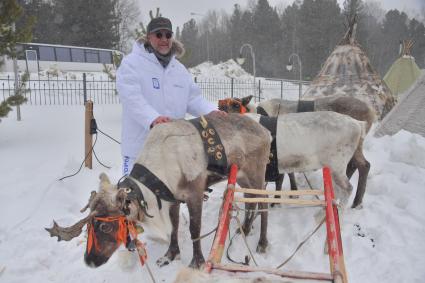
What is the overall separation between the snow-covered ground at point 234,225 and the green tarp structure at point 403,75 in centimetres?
1055

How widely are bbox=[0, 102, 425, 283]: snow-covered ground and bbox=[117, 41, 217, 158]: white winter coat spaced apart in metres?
1.16

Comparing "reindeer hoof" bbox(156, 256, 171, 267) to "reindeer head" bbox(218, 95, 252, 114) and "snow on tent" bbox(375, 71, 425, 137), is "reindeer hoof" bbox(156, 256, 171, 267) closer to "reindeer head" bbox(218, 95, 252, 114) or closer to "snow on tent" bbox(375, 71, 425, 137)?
"reindeer head" bbox(218, 95, 252, 114)

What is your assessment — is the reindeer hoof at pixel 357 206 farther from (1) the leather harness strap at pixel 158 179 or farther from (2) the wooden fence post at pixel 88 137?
(2) the wooden fence post at pixel 88 137

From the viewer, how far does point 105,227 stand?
2650 mm

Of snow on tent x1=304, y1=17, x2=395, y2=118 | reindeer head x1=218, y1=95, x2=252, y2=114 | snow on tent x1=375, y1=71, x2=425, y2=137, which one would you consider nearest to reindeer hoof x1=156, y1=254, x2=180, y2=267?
reindeer head x1=218, y1=95, x2=252, y2=114

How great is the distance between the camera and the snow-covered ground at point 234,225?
341 centimetres

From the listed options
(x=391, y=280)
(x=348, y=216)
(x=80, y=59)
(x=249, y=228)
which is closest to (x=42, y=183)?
(x=249, y=228)

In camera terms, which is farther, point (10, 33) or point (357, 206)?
point (10, 33)

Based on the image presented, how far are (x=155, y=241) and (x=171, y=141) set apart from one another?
1.45 meters

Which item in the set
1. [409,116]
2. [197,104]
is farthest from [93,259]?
[409,116]

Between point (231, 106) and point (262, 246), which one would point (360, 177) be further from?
point (231, 106)

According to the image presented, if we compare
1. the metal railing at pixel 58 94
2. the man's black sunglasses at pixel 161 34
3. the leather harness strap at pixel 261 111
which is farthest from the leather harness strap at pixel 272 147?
the metal railing at pixel 58 94

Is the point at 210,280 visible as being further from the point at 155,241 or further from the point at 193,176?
the point at 155,241

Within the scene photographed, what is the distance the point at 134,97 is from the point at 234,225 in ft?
6.76
